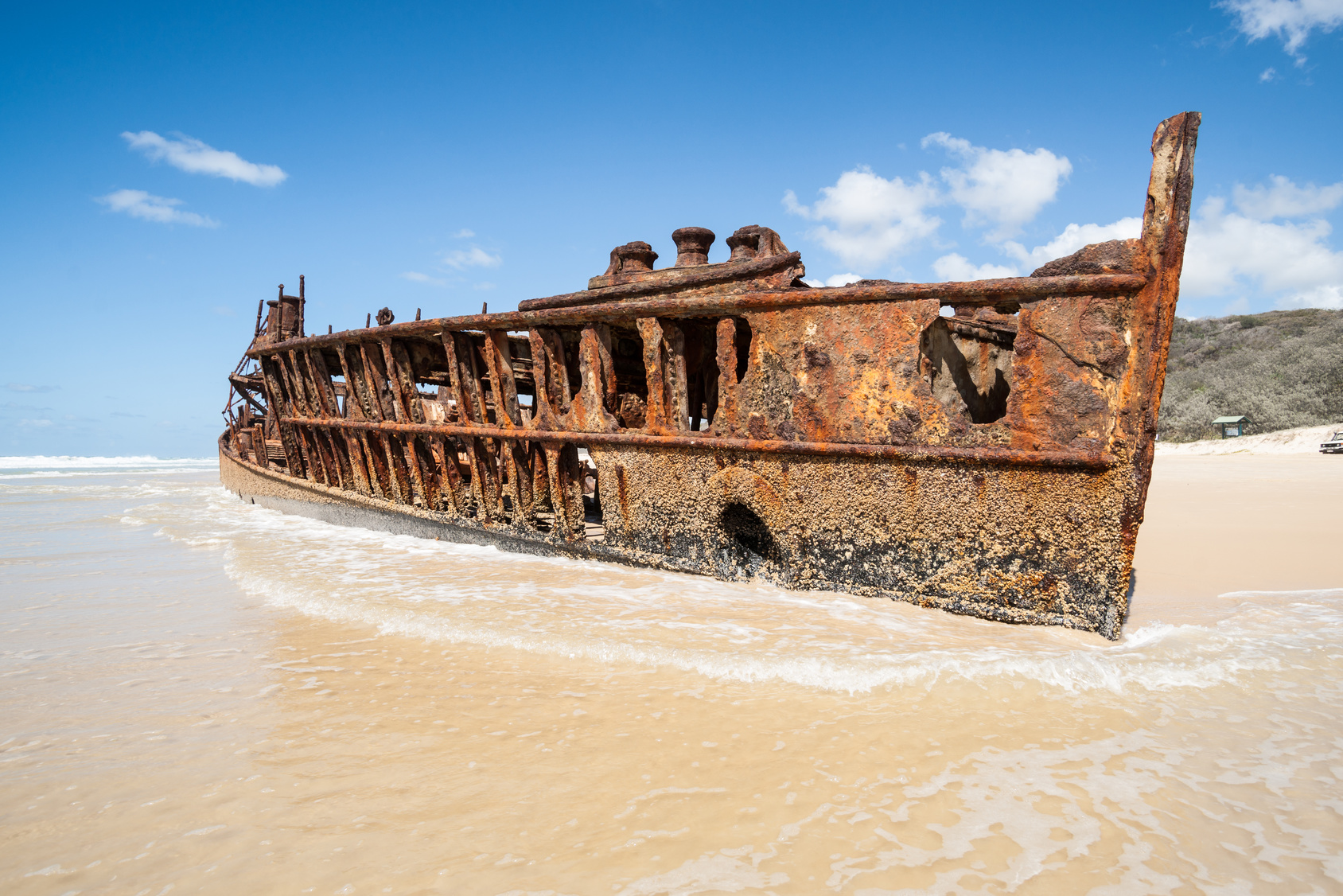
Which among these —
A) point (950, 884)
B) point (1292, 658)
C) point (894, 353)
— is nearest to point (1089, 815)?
point (950, 884)

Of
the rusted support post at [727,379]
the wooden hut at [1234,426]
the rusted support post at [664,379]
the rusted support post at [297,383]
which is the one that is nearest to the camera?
the rusted support post at [727,379]

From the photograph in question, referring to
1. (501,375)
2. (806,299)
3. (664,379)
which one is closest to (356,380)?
(501,375)

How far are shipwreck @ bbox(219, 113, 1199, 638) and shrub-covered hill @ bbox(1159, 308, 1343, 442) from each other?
2136cm

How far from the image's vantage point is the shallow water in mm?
1673

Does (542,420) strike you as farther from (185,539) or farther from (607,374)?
(185,539)

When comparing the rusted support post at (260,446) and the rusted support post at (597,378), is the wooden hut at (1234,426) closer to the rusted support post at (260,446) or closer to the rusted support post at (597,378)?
the rusted support post at (597,378)

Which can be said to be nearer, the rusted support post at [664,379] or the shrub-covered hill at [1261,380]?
the rusted support post at [664,379]

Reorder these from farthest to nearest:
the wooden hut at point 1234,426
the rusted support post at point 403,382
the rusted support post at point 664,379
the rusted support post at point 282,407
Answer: the wooden hut at point 1234,426
the rusted support post at point 282,407
the rusted support post at point 403,382
the rusted support post at point 664,379

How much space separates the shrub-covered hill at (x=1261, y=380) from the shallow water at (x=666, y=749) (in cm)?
2250

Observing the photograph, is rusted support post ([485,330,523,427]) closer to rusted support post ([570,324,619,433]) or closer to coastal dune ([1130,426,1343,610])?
rusted support post ([570,324,619,433])

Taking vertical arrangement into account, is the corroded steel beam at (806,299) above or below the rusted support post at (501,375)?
above

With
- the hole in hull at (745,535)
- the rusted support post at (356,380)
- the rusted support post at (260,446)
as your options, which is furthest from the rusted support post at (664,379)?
the rusted support post at (260,446)

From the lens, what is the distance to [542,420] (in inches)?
209

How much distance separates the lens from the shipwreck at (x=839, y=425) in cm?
327
